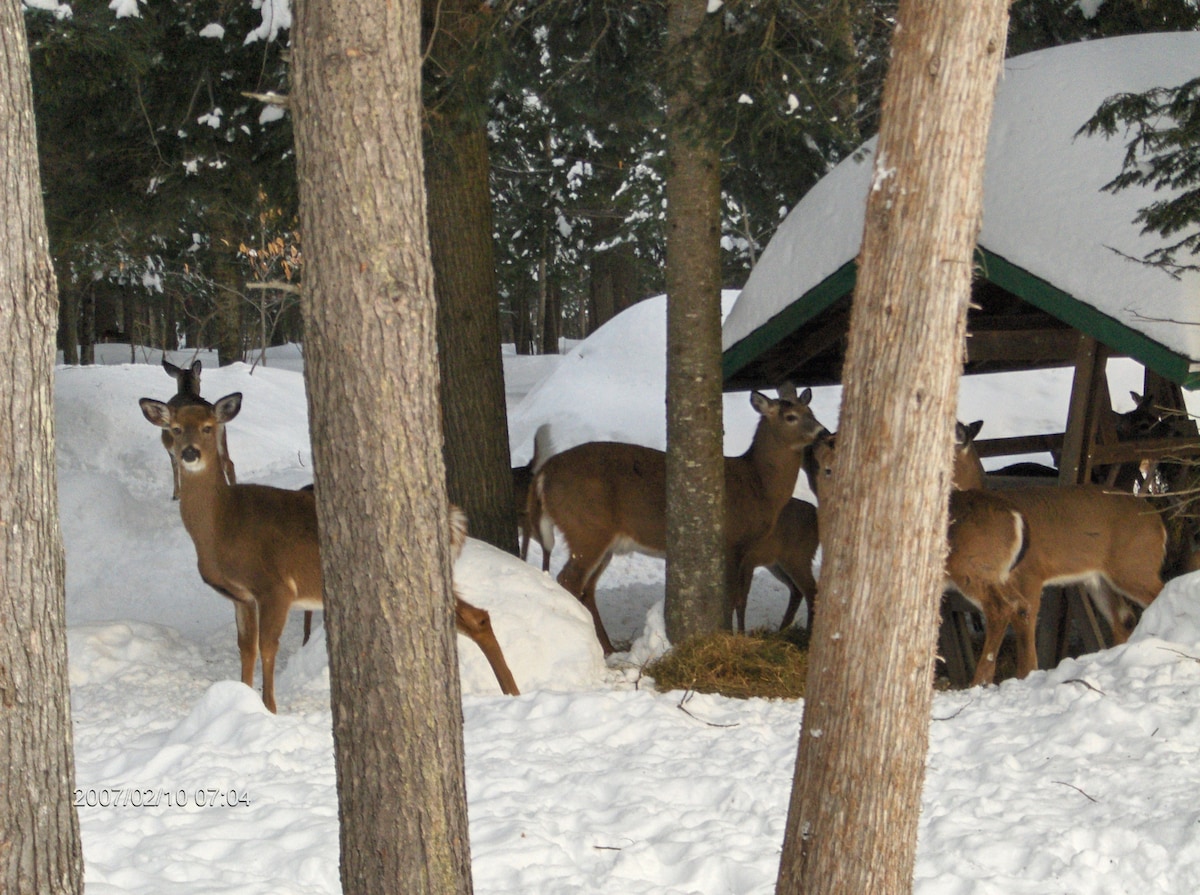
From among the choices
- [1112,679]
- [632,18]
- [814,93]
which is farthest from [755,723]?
[632,18]

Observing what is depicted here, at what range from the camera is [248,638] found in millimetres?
7367

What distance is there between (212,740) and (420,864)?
9.78 ft

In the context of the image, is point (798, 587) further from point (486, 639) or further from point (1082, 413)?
point (486, 639)

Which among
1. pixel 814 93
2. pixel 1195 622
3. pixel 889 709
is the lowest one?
pixel 1195 622

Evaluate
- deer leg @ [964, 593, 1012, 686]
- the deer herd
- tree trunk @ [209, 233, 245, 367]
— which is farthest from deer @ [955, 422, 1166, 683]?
tree trunk @ [209, 233, 245, 367]

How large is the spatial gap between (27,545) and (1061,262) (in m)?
6.26

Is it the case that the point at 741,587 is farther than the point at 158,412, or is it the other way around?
the point at 741,587

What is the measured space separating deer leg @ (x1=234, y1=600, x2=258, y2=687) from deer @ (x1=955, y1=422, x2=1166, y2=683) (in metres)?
4.98

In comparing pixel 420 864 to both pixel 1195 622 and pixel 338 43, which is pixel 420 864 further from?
pixel 1195 622

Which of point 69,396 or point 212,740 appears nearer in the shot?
point 212,740

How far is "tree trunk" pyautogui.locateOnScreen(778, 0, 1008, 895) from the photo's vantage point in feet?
11.3

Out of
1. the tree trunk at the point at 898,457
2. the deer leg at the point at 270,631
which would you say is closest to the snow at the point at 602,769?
the deer leg at the point at 270,631

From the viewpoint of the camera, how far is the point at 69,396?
17438mm

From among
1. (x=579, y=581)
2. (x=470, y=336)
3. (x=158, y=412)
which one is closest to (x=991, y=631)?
(x=579, y=581)
